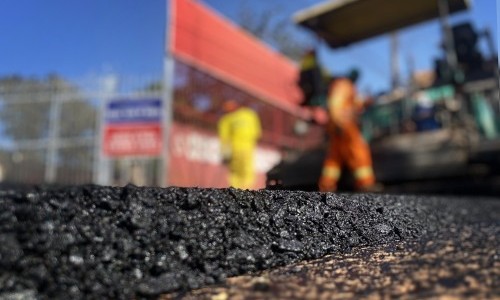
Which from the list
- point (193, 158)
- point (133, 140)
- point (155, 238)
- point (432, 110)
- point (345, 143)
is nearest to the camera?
point (155, 238)

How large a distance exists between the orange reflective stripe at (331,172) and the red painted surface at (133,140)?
5218 millimetres

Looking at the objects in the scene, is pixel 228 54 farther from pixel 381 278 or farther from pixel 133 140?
pixel 381 278

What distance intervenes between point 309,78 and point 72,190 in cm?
655

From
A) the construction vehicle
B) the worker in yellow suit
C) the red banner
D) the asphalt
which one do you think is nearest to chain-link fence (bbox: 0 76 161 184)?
the red banner

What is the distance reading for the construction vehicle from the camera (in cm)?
561

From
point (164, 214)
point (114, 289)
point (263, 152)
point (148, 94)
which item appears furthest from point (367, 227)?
point (263, 152)

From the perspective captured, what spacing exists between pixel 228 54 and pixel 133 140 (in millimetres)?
4098

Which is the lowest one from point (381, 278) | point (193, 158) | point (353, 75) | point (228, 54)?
point (381, 278)

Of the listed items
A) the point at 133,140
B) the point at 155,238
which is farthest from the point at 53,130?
the point at 155,238

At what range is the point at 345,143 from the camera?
604cm

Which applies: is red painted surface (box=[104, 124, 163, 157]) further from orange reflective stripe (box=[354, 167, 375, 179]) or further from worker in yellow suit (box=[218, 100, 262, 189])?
orange reflective stripe (box=[354, 167, 375, 179])

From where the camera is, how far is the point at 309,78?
7.14 metres

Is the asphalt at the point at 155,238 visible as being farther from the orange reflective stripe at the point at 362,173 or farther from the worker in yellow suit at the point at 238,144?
the worker in yellow suit at the point at 238,144

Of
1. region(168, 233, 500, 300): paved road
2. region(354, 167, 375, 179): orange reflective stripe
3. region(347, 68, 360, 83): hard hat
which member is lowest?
region(168, 233, 500, 300): paved road
